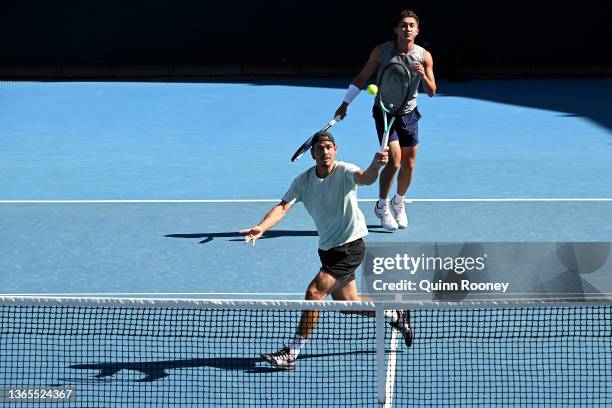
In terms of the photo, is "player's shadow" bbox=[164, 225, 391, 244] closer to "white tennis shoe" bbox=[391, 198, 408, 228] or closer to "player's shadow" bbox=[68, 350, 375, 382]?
"white tennis shoe" bbox=[391, 198, 408, 228]

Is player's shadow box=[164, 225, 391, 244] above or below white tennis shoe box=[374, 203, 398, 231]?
below

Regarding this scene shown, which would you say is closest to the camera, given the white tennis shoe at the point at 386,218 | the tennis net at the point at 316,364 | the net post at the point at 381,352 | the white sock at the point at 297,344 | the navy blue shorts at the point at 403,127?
the net post at the point at 381,352

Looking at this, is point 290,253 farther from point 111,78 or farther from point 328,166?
point 111,78

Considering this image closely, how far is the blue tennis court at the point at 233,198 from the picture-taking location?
25.4 feet

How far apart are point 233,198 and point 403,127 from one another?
3.02 metres

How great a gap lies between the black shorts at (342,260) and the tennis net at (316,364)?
372 millimetres

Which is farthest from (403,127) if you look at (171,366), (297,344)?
(171,366)

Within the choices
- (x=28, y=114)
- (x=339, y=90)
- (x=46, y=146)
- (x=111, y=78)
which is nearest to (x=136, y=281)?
(x=46, y=146)

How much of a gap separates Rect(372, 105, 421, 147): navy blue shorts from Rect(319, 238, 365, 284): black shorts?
9.83 ft

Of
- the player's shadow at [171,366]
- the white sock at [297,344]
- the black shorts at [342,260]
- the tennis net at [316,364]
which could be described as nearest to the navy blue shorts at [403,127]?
the tennis net at [316,364]

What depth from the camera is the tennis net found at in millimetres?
7004

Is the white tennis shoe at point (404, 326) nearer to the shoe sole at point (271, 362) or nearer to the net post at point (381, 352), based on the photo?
the shoe sole at point (271, 362)

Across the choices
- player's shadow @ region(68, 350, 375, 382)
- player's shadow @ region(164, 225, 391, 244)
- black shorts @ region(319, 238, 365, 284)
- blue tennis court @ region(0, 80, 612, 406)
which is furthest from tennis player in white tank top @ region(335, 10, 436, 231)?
player's shadow @ region(68, 350, 375, 382)

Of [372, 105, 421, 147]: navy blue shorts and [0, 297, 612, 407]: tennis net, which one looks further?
[372, 105, 421, 147]: navy blue shorts
